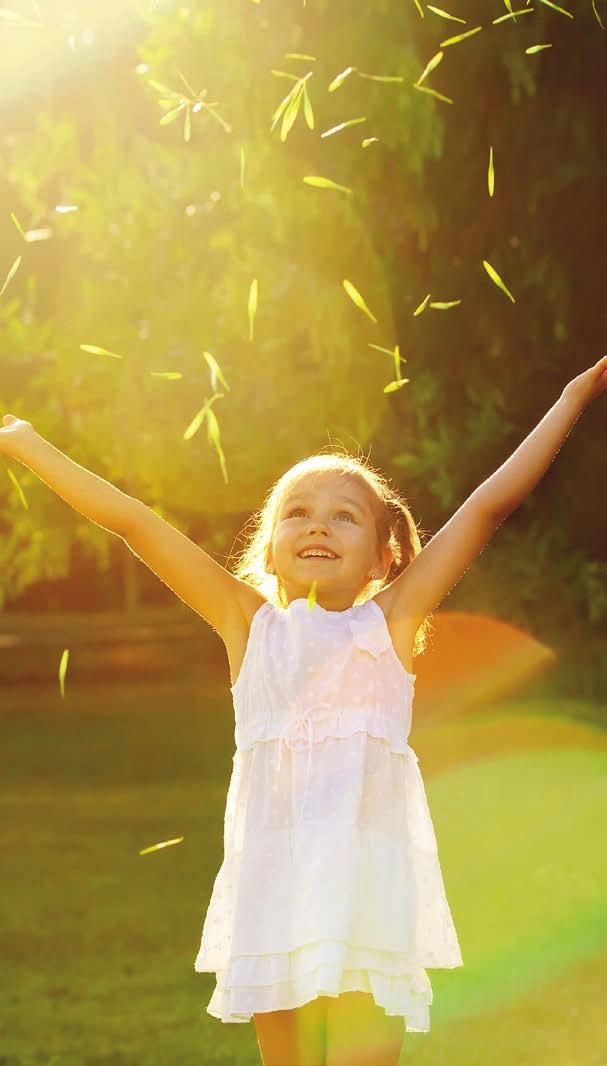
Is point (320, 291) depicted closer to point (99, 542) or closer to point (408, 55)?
point (408, 55)

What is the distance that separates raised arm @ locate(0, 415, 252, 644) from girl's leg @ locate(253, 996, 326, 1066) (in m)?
0.78

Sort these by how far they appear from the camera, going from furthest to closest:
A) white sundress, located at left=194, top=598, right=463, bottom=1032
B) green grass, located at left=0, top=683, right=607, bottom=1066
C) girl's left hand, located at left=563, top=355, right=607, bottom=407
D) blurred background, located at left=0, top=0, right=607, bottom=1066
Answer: blurred background, located at left=0, top=0, right=607, bottom=1066, green grass, located at left=0, top=683, right=607, bottom=1066, girl's left hand, located at left=563, top=355, right=607, bottom=407, white sundress, located at left=194, top=598, right=463, bottom=1032

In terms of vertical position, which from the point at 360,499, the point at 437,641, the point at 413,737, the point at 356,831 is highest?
the point at 360,499

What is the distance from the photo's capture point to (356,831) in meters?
3.12

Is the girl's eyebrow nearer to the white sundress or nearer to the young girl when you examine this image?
the young girl

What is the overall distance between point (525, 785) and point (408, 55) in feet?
16.8

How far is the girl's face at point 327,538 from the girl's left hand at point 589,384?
499 mm

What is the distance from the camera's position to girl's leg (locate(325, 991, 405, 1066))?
10.3ft

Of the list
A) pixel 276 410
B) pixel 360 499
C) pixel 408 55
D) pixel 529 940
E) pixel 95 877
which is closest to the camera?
pixel 360 499

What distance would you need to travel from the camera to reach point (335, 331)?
33.0 feet

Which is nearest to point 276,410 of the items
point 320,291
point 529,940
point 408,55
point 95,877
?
point 320,291

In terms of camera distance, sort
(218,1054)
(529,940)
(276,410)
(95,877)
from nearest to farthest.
→ (218,1054), (529,940), (95,877), (276,410)

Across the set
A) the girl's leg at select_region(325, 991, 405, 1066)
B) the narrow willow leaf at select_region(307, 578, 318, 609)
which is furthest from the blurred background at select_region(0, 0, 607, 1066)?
the narrow willow leaf at select_region(307, 578, 318, 609)

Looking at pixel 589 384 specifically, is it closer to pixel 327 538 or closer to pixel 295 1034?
pixel 327 538
